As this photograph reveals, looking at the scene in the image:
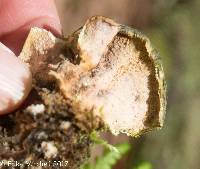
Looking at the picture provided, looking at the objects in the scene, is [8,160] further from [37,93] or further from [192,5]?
[192,5]

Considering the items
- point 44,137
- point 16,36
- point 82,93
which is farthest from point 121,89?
point 16,36

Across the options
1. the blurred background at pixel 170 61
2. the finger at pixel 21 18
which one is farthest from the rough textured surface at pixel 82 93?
the blurred background at pixel 170 61

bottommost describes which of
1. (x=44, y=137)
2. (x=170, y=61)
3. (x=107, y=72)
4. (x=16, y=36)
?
(x=44, y=137)

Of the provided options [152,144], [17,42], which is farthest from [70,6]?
[17,42]

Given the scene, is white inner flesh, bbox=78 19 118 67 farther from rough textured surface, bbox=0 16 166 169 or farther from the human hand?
the human hand

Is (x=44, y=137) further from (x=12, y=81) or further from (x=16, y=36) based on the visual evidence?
(x=16, y=36)

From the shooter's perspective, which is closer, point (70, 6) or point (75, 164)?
point (75, 164)

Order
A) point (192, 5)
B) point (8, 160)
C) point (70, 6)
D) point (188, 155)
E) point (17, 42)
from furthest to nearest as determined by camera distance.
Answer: point (192, 5), point (70, 6), point (188, 155), point (17, 42), point (8, 160)
